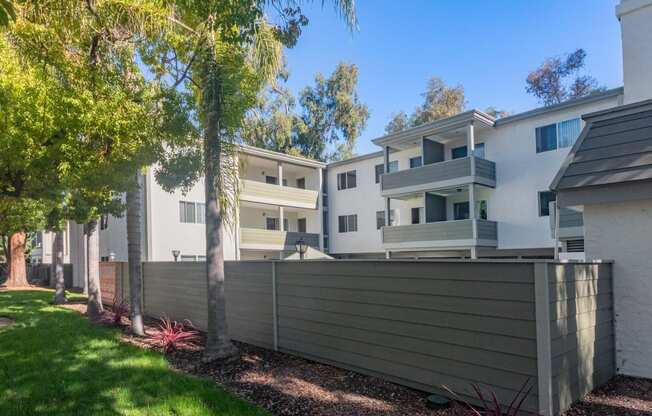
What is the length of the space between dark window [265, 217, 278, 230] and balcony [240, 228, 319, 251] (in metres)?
2.57

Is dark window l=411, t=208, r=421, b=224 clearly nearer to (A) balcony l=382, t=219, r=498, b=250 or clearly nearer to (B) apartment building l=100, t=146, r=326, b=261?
(A) balcony l=382, t=219, r=498, b=250

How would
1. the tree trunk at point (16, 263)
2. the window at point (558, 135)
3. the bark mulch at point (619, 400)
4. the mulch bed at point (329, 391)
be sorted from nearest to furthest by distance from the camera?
the bark mulch at point (619, 400), the mulch bed at point (329, 391), the window at point (558, 135), the tree trunk at point (16, 263)

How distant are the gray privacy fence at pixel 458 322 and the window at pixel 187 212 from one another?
46.5 ft

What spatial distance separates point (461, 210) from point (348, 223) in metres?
7.16

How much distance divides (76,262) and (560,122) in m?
27.2

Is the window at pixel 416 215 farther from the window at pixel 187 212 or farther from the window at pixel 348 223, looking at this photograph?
the window at pixel 187 212

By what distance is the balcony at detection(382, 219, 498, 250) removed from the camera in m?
18.4

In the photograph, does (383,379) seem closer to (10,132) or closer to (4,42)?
(10,132)

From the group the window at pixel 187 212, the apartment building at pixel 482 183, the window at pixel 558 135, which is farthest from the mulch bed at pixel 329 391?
the window at pixel 187 212

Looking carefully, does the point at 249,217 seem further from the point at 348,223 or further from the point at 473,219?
the point at 473,219

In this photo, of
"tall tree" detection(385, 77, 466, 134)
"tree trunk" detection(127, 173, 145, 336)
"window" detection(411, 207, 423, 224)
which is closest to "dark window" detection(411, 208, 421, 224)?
"window" detection(411, 207, 423, 224)

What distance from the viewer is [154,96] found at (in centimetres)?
955

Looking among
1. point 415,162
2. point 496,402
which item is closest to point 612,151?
point 496,402

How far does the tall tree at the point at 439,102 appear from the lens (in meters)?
32.4
